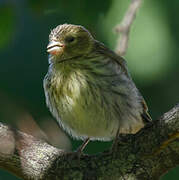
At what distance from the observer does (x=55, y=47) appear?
13.3ft

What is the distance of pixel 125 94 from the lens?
13.3ft

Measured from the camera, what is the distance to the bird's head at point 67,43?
407 cm

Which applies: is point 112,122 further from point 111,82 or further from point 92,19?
A: point 92,19

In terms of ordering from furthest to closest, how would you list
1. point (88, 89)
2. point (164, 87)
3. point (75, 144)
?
1. point (164, 87)
2. point (75, 144)
3. point (88, 89)

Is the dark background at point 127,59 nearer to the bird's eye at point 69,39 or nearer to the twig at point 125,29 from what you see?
the bird's eye at point 69,39

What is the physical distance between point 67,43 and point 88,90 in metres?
0.52

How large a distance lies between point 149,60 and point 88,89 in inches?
59.1

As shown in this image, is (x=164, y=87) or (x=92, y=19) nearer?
(x=92, y=19)

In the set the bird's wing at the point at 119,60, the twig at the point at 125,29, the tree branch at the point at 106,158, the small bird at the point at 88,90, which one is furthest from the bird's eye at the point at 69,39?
the tree branch at the point at 106,158

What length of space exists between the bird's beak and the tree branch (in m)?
0.85

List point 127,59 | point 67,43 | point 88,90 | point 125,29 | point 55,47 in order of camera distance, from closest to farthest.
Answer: point 125,29
point 88,90
point 55,47
point 67,43
point 127,59

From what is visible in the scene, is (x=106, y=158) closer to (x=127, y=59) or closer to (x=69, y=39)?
(x=69, y=39)

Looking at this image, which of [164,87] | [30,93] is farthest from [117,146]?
[164,87]

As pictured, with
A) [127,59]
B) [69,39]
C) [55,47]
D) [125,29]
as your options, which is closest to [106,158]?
[125,29]
